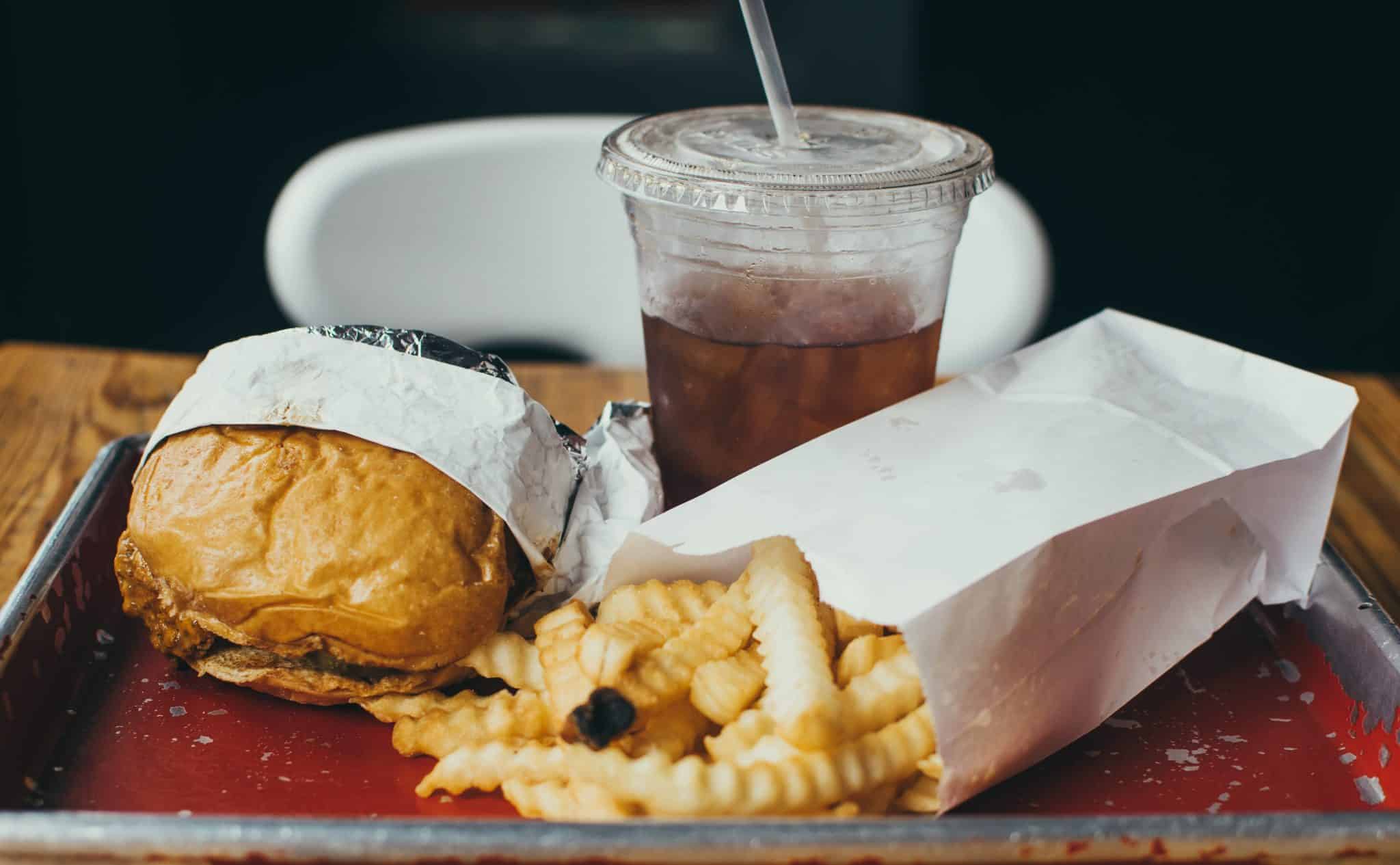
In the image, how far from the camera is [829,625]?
83 cm

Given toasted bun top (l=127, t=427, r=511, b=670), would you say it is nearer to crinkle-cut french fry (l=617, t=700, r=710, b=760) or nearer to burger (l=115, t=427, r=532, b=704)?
burger (l=115, t=427, r=532, b=704)

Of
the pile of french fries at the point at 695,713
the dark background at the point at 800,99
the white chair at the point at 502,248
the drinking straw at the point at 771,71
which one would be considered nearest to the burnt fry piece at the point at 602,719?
the pile of french fries at the point at 695,713

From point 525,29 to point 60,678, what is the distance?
245 cm

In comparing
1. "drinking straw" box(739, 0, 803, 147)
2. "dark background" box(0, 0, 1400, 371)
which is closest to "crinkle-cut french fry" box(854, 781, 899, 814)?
"drinking straw" box(739, 0, 803, 147)

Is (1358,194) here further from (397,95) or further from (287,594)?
(287,594)

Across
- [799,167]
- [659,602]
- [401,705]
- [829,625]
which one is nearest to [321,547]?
[401,705]

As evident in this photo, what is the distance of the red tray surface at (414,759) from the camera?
2.58ft

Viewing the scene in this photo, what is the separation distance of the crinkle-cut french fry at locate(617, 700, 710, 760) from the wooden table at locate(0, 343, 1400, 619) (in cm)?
63

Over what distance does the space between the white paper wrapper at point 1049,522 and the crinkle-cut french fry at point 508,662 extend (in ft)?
0.33

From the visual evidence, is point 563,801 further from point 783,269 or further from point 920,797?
point 783,269

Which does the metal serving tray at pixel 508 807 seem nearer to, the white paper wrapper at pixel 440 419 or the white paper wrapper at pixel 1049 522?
the white paper wrapper at pixel 1049 522

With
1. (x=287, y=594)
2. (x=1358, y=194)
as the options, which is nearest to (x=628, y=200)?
(x=287, y=594)

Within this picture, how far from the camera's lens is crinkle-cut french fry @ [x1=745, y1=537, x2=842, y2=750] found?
0.69 meters

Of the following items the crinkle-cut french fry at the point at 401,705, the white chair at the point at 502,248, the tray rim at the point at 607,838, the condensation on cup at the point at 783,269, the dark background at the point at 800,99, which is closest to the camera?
the tray rim at the point at 607,838
